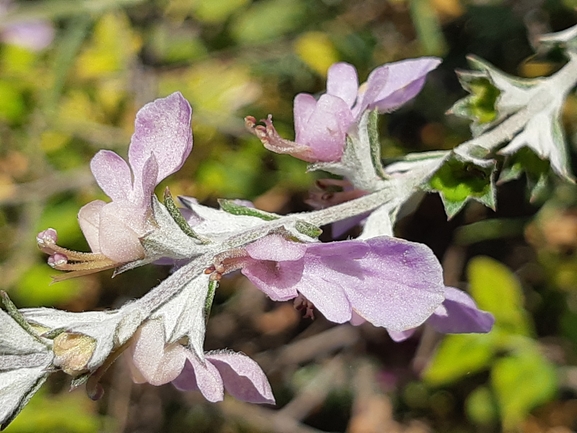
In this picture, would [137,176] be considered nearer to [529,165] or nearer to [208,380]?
[208,380]

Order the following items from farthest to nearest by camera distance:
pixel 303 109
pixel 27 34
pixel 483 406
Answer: pixel 27 34, pixel 483 406, pixel 303 109

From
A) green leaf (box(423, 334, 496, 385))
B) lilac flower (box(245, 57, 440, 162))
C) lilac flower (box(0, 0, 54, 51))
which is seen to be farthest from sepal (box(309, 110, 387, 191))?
lilac flower (box(0, 0, 54, 51))

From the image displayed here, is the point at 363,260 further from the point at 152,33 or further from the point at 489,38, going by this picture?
the point at 152,33

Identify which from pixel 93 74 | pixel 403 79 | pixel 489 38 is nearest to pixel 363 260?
pixel 403 79

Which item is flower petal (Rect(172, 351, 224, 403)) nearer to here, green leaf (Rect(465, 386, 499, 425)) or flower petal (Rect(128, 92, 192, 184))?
flower petal (Rect(128, 92, 192, 184))

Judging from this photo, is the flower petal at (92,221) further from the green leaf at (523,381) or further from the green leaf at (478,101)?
the green leaf at (523,381)

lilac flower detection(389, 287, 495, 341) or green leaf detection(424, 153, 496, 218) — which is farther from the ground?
green leaf detection(424, 153, 496, 218)

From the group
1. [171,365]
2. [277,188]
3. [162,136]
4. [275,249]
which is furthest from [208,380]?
[277,188]
